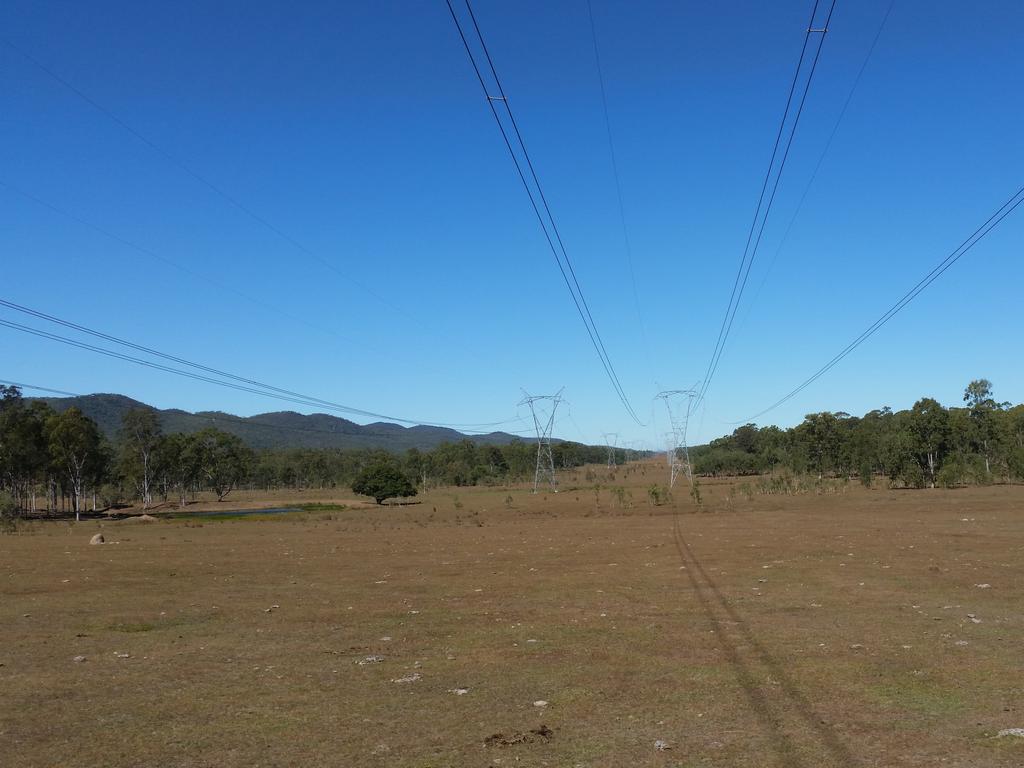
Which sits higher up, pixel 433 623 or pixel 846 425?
pixel 846 425

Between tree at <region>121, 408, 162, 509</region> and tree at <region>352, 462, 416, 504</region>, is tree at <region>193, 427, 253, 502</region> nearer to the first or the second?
tree at <region>121, 408, 162, 509</region>

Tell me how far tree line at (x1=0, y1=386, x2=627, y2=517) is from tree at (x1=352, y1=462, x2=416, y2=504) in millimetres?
680

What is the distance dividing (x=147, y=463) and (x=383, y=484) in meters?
41.2

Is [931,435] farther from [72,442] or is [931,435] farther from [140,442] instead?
[140,442]

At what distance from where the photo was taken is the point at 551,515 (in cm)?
6228

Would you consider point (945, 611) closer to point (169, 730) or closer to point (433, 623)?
point (433, 623)

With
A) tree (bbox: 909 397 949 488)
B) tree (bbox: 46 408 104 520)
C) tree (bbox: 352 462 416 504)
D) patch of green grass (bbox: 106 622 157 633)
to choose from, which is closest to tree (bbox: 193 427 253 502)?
tree (bbox: 46 408 104 520)

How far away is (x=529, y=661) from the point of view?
11.6 metres

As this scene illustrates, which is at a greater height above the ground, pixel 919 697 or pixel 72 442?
pixel 72 442

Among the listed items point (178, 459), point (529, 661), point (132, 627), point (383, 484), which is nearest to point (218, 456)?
point (178, 459)

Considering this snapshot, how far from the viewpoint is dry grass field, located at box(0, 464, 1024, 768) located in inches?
304

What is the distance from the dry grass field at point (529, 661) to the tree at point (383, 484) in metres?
64.8

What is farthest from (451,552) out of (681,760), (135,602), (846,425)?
(846,425)

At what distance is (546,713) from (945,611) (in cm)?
967
